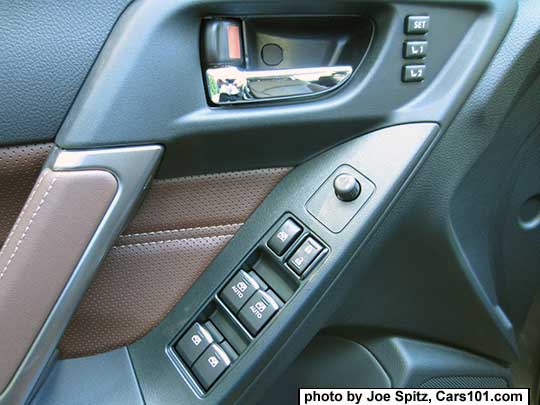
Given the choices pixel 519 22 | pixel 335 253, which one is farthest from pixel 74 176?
pixel 519 22

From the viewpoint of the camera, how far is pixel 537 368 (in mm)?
1179

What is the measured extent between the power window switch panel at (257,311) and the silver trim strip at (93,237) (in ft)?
0.69

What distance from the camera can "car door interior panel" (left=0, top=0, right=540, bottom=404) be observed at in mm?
717

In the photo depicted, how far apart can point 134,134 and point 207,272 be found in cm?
25

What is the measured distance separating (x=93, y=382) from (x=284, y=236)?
351 millimetres

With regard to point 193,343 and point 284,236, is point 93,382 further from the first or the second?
point 284,236

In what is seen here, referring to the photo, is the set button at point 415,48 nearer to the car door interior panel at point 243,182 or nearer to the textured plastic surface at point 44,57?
the car door interior panel at point 243,182

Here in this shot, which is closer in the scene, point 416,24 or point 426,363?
point 416,24

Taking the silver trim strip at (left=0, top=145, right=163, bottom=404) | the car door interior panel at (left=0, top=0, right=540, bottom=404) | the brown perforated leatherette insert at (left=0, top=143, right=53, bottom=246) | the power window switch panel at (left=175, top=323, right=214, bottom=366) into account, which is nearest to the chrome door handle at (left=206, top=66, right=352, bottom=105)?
the car door interior panel at (left=0, top=0, right=540, bottom=404)

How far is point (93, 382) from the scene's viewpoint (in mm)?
858

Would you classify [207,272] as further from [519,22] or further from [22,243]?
[519,22]

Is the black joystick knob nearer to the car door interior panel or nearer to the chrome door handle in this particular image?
the car door interior panel

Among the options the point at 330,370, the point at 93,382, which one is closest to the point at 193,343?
the point at 93,382
